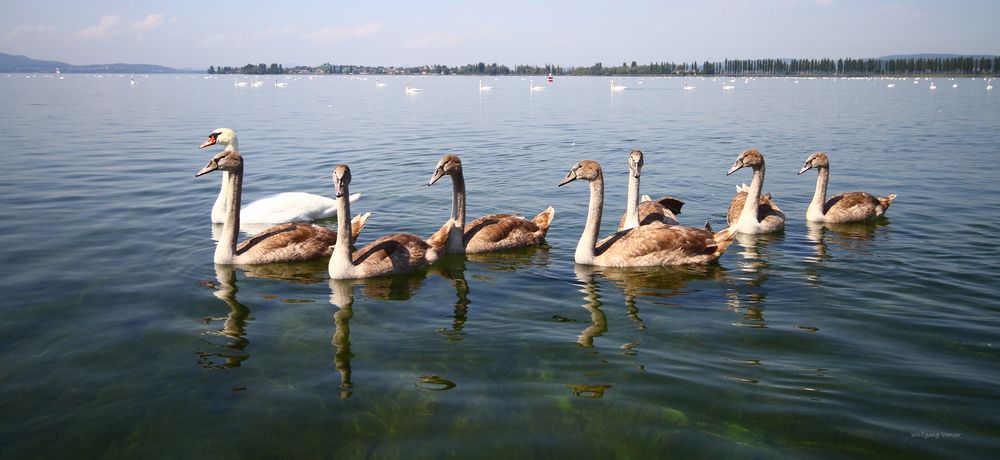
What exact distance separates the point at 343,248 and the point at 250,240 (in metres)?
2.25

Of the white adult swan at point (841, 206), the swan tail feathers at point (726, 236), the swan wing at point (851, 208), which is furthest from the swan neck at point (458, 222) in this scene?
the swan wing at point (851, 208)

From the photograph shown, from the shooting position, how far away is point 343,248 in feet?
37.1

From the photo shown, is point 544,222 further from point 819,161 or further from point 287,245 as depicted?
point 819,161

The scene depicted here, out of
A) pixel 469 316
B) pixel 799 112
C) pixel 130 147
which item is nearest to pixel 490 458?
pixel 469 316

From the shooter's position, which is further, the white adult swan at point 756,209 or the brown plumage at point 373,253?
the white adult swan at point 756,209

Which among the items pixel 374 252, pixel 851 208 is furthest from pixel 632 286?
pixel 851 208

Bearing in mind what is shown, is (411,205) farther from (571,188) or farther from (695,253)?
(695,253)

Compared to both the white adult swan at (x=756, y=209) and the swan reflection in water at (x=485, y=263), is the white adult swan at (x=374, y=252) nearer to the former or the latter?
the swan reflection in water at (x=485, y=263)

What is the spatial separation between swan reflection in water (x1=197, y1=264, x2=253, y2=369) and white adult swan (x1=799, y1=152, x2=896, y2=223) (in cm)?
1207

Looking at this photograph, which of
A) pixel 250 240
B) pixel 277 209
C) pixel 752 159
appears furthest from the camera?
pixel 277 209

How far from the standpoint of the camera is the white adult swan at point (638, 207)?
45.1 ft

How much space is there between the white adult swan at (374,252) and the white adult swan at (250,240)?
58 centimetres

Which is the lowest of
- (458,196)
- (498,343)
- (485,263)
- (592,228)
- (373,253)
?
(498,343)

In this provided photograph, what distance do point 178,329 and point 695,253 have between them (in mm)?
7970
